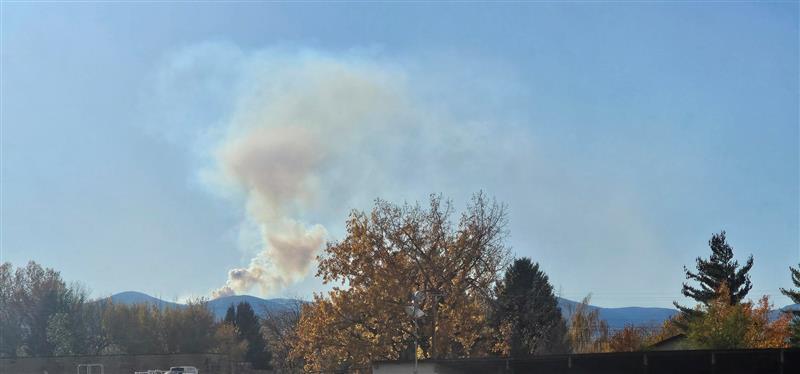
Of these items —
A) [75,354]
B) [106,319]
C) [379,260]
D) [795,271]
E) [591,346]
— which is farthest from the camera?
[106,319]

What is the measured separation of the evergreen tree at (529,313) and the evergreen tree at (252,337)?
7429 cm

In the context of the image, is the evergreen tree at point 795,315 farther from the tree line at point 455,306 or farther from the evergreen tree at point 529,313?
the evergreen tree at point 529,313

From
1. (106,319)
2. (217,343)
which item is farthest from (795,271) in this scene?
Result: (106,319)

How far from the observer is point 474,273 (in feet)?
230

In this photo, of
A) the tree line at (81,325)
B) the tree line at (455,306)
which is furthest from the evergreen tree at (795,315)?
the tree line at (81,325)

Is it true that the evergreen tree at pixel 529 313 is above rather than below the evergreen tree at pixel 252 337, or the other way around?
above

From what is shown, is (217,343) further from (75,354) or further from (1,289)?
(1,289)

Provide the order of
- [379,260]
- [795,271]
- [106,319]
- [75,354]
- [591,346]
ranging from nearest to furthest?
[379,260]
[795,271]
[591,346]
[75,354]
[106,319]

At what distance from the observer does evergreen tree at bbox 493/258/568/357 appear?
268 ft

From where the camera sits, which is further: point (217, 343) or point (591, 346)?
point (217, 343)

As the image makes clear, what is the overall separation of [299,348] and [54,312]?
6150cm

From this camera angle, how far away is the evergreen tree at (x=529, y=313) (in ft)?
268

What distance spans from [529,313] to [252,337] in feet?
273

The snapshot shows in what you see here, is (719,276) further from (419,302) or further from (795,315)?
(419,302)
